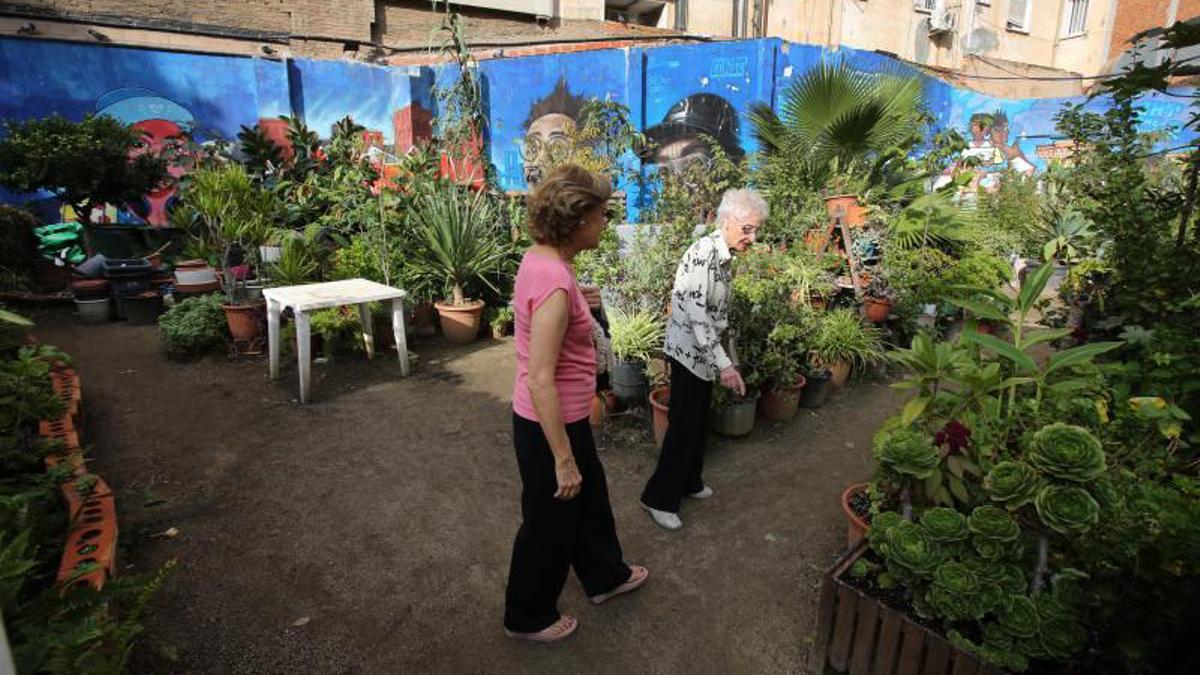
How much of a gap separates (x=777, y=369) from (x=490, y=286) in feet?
11.4

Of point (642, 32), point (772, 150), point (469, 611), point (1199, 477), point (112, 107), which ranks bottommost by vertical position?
point (469, 611)

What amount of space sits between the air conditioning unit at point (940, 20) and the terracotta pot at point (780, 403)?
70.7 feet

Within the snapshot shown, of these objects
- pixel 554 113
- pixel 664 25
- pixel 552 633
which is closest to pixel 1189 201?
pixel 552 633

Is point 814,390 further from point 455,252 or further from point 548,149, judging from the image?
point 548,149

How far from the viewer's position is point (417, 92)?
41.5 feet

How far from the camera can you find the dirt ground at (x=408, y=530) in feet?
8.00

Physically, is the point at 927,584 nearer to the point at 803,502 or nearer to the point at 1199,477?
the point at 1199,477

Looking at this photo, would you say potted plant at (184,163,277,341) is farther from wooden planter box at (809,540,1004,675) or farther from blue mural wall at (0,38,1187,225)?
wooden planter box at (809,540,1004,675)

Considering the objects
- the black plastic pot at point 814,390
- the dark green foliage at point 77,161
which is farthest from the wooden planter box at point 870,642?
the dark green foliage at point 77,161

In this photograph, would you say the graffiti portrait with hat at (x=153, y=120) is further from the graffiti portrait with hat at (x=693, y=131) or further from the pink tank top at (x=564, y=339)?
the pink tank top at (x=564, y=339)

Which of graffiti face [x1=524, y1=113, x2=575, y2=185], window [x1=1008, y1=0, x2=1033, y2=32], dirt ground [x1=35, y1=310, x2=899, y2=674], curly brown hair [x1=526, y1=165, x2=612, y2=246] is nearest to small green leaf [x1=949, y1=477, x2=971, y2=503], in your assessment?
dirt ground [x1=35, y1=310, x2=899, y2=674]

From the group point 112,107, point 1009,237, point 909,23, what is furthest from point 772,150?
point 909,23

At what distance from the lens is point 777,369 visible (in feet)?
14.4

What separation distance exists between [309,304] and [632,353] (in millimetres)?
2484
